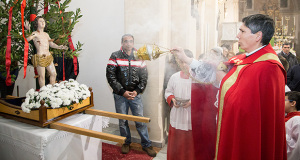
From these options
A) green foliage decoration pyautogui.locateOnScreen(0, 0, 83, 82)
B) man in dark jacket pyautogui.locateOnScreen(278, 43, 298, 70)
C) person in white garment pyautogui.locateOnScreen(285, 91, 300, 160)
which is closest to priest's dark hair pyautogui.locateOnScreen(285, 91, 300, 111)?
person in white garment pyautogui.locateOnScreen(285, 91, 300, 160)

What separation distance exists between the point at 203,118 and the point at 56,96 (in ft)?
3.98

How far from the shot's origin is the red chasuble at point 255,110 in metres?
1.06

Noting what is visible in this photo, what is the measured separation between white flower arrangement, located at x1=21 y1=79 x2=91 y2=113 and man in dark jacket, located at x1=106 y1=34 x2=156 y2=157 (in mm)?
501

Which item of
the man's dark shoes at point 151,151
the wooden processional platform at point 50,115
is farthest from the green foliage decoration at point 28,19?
the man's dark shoes at point 151,151

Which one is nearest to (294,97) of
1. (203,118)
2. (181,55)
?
(203,118)

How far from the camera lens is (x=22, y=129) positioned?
Result: 5.50 feet

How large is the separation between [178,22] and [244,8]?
0.53m

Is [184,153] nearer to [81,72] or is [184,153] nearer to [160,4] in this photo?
[160,4]

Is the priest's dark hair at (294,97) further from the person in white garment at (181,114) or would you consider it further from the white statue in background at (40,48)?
the white statue in background at (40,48)

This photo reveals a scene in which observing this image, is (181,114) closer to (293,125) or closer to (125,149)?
(293,125)

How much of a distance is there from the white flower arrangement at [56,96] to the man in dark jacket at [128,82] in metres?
0.50

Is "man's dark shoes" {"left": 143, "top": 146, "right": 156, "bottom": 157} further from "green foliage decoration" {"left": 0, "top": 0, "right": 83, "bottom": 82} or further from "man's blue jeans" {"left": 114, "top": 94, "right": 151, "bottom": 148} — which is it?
"green foliage decoration" {"left": 0, "top": 0, "right": 83, "bottom": 82}

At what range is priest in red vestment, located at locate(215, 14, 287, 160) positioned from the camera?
1062 millimetres

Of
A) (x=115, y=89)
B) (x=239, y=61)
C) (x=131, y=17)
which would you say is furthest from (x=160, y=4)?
(x=115, y=89)
